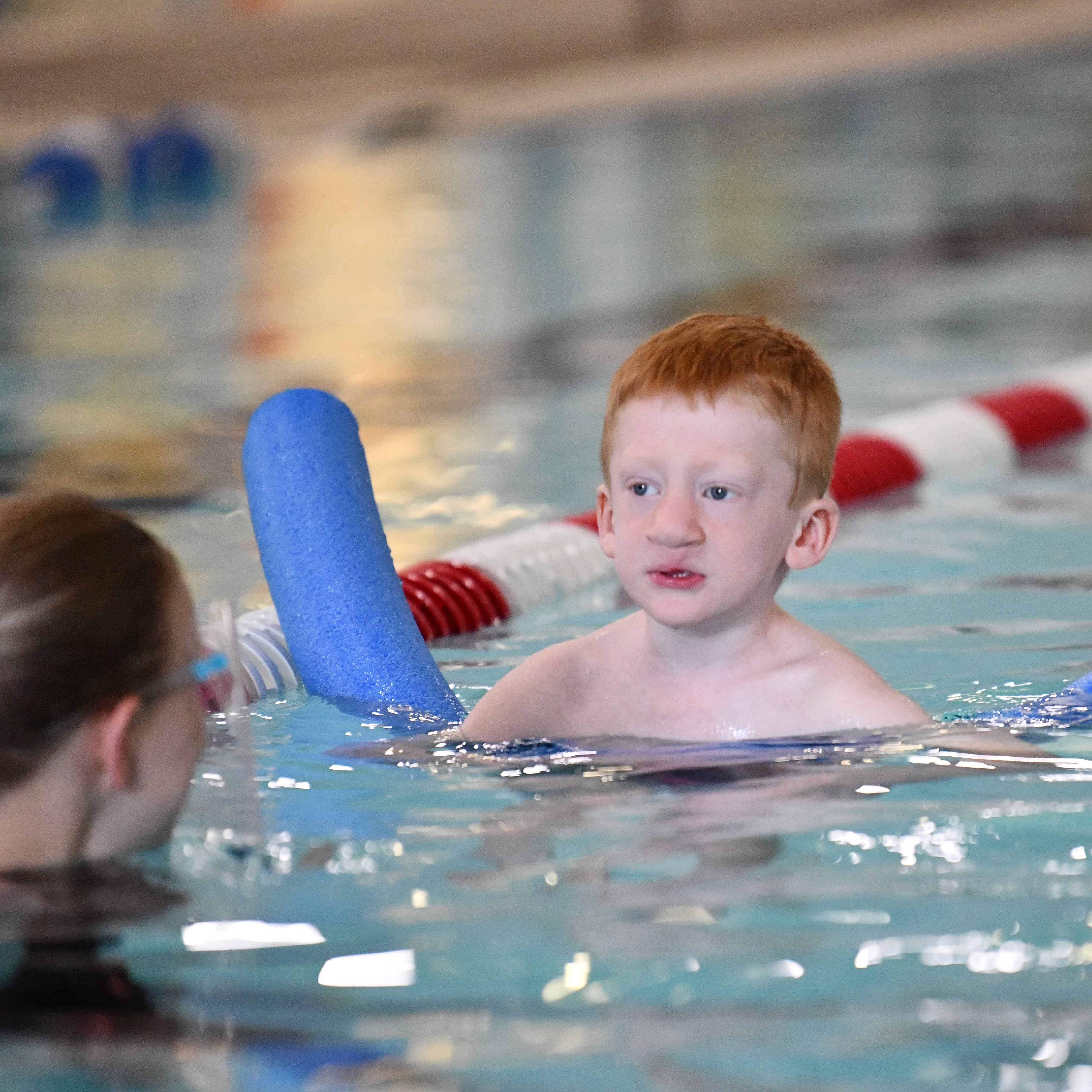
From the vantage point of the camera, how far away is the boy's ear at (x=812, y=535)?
8.57 feet

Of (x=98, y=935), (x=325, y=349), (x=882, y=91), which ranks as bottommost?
(x=98, y=935)

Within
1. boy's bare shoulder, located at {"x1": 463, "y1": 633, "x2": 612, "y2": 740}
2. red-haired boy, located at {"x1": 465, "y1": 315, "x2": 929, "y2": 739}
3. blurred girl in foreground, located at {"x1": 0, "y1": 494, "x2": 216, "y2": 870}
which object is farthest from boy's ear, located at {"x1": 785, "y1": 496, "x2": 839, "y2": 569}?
blurred girl in foreground, located at {"x1": 0, "y1": 494, "x2": 216, "y2": 870}

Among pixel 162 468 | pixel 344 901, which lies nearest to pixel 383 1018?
pixel 344 901

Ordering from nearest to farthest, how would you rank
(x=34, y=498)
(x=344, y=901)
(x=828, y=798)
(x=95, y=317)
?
(x=34, y=498), (x=344, y=901), (x=828, y=798), (x=95, y=317)

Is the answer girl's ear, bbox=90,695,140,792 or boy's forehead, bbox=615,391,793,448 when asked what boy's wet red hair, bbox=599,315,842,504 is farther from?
girl's ear, bbox=90,695,140,792

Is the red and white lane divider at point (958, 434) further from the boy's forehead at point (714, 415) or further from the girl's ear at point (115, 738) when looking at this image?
the girl's ear at point (115, 738)

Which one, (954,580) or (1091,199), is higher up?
(1091,199)

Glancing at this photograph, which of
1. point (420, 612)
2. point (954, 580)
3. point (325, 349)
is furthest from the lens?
point (325, 349)

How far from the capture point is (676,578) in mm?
2564

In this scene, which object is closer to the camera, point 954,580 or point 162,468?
point 954,580

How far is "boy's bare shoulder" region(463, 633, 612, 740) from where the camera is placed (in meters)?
2.73

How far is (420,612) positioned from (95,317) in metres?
5.24

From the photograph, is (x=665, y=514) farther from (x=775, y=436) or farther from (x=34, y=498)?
(x=34, y=498)

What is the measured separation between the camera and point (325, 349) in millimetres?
7461
